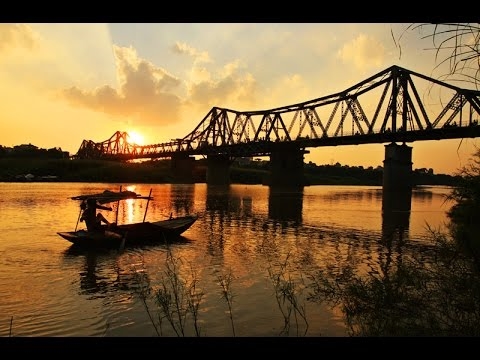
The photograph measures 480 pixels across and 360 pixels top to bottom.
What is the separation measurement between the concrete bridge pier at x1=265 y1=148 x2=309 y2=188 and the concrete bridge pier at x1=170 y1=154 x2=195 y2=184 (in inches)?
2021

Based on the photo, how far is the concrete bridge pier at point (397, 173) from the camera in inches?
2990

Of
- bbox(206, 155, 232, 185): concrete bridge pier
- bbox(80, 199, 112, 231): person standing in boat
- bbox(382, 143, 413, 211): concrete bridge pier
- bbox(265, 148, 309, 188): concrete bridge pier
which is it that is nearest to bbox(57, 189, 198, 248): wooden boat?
bbox(80, 199, 112, 231): person standing in boat

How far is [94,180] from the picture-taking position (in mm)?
147125

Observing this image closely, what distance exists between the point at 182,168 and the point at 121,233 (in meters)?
140

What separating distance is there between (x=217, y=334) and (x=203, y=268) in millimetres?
7785

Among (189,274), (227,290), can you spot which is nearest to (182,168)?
(189,274)

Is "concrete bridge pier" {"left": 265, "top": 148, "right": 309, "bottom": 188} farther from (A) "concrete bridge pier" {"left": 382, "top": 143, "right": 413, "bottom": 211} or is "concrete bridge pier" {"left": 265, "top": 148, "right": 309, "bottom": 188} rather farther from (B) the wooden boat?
(B) the wooden boat

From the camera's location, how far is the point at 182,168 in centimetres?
16188

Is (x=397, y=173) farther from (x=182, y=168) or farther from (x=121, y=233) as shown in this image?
(x=182, y=168)

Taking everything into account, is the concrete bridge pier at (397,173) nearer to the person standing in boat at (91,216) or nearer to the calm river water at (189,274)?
the calm river water at (189,274)

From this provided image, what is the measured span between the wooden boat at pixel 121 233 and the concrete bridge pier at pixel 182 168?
130 metres
